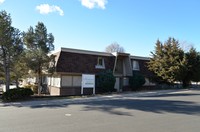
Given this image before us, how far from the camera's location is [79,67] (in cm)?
2830

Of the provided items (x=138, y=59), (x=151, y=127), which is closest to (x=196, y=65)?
(x=138, y=59)

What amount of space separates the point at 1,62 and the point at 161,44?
2034 cm

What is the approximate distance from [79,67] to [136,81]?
7718 millimetres

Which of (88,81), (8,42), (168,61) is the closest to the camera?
(8,42)

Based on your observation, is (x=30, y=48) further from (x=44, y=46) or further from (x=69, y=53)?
(x=69, y=53)

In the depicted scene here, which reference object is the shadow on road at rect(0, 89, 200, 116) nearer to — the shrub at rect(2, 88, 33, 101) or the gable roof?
the shrub at rect(2, 88, 33, 101)

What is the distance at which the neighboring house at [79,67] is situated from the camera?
2730 centimetres

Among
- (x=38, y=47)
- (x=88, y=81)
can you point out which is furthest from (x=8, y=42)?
(x=88, y=81)

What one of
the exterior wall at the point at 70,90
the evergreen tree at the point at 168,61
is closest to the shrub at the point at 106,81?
the exterior wall at the point at 70,90

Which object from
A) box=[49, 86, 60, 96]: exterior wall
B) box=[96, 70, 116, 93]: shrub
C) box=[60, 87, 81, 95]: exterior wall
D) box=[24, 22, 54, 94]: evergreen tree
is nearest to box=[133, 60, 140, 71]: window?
box=[96, 70, 116, 93]: shrub

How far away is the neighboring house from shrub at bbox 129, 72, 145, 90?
0.75 m

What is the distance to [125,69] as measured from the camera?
32.6 metres

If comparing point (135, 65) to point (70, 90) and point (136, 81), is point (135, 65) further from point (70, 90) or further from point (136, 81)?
point (70, 90)

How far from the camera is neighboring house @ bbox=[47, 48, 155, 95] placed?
89.6ft
